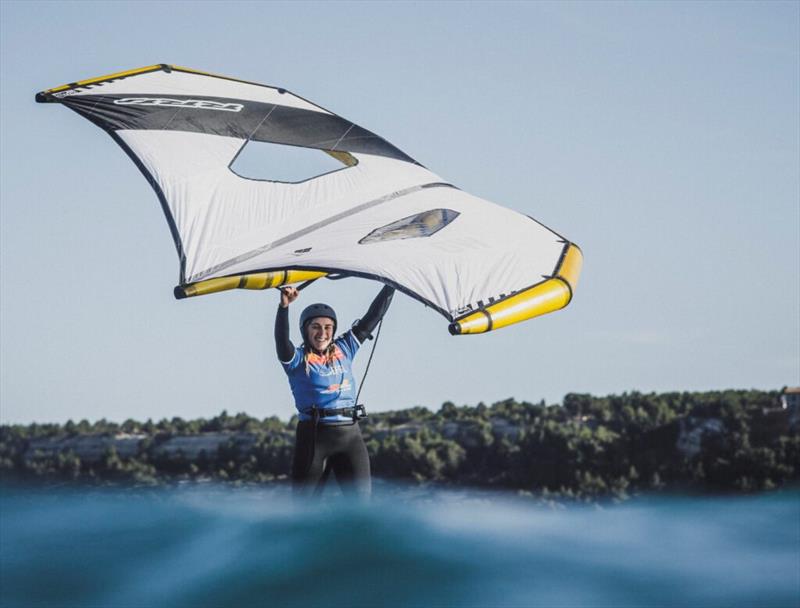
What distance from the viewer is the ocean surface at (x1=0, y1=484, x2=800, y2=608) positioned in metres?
8.51

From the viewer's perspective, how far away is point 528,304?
7711mm

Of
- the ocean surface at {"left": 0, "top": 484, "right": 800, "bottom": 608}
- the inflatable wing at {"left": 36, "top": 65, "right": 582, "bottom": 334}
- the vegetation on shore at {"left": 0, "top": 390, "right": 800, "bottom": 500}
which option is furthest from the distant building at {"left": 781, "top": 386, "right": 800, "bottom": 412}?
the inflatable wing at {"left": 36, "top": 65, "right": 582, "bottom": 334}

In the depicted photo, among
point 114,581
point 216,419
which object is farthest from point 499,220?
point 216,419

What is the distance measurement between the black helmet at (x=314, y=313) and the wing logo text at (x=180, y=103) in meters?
2.36

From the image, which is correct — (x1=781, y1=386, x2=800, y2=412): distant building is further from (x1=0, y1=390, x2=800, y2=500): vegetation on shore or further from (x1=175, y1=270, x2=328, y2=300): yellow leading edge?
(x1=175, y1=270, x2=328, y2=300): yellow leading edge

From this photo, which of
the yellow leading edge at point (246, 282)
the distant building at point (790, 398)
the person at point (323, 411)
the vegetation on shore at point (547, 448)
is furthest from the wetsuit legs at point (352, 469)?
the distant building at point (790, 398)

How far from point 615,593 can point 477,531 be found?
Answer: 161 centimetres

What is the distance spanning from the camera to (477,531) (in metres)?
10.2

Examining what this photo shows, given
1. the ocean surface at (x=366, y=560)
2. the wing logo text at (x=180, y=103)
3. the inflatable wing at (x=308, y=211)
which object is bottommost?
the ocean surface at (x=366, y=560)

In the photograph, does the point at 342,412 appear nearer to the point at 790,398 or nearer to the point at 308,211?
the point at 308,211

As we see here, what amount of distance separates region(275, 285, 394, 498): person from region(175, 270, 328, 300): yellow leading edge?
1.39 ft

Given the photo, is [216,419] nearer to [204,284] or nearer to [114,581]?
[114,581]

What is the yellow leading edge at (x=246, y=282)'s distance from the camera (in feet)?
26.0

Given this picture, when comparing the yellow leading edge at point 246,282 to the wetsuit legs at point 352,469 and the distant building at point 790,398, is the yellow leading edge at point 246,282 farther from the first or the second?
the distant building at point 790,398
